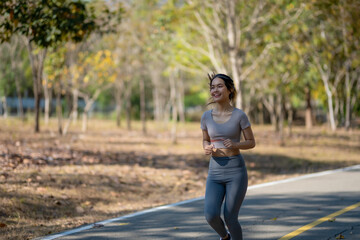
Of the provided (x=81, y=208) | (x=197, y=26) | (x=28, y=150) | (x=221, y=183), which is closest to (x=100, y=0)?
(x=197, y=26)

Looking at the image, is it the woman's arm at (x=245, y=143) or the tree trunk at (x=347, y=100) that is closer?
the woman's arm at (x=245, y=143)

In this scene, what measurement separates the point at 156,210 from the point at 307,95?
3385 centimetres

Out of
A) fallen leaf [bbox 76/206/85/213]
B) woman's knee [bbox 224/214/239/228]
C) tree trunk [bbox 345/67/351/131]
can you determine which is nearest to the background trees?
tree trunk [bbox 345/67/351/131]

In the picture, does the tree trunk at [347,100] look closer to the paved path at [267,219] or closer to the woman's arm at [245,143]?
the paved path at [267,219]

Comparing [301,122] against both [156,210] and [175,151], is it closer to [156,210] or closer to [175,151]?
[175,151]

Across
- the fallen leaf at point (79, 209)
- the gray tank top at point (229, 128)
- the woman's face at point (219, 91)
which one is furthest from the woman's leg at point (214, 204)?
the fallen leaf at point (79, 209)

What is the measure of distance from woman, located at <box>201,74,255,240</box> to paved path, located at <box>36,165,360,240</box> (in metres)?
1.64

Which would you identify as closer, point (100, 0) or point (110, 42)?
point (100, 0)

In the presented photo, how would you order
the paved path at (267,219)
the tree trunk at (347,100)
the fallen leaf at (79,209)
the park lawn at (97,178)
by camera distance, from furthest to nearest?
the tree trunk at (347,100)
the fallen leaf at (79,209)
the park lawn at (97,178)
the paved path at (267,219)

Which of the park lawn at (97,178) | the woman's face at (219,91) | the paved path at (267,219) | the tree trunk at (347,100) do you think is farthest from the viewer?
the tree trunk at (347,100)

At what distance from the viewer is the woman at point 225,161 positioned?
5.09 m

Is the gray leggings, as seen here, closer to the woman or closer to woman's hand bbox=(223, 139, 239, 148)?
the woman

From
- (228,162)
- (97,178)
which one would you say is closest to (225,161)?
(228,162)

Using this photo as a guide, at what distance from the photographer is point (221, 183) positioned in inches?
203
